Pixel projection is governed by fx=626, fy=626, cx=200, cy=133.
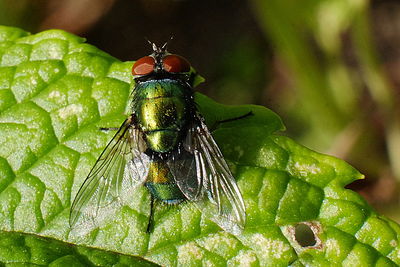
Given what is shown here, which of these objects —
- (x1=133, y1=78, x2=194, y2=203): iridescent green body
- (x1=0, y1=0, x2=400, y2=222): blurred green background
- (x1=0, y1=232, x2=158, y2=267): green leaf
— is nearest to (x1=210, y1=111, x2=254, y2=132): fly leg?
(x1=133, y1=78, x2=194, y2=203): iridescent green body

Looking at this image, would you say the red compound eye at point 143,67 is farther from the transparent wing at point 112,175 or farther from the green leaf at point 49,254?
the green leaf at point 49,254

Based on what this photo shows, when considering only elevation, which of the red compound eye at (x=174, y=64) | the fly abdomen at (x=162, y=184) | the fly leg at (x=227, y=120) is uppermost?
the red compound eye at (x=174, y=64)

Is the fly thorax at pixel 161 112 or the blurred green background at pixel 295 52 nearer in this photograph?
the fly thorax at pixel 161 112

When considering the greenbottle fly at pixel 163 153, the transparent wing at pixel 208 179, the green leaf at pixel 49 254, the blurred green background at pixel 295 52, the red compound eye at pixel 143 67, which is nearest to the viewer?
the green leaf at pixel 49 254

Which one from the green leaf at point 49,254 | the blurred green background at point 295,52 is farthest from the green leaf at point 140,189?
the blurred green background at point 295,52

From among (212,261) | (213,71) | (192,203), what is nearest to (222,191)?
(192,203)

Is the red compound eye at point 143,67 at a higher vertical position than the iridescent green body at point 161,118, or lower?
higher

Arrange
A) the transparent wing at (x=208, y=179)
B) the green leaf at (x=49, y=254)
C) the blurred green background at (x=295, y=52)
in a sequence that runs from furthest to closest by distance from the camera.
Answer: the blurred green background at (x=295, y=52), the transparent wing at (x=208, y=179), the green leaf at (x=49, y=254)

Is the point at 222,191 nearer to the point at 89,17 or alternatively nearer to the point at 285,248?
the point at 285,248
